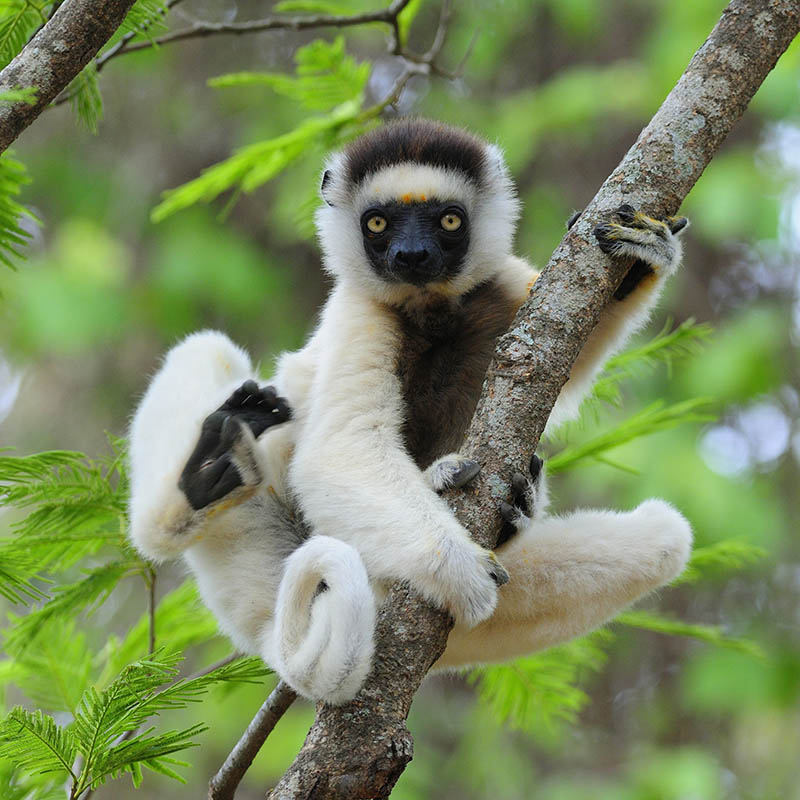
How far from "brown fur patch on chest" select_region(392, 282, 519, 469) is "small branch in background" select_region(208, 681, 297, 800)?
1.07 m

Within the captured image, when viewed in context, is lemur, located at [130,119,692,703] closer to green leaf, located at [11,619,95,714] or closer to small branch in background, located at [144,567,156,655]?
small branch in background, located at [144,567,156,655]

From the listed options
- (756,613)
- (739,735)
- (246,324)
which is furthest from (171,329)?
(739,735)

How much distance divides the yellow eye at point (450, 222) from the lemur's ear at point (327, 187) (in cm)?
60

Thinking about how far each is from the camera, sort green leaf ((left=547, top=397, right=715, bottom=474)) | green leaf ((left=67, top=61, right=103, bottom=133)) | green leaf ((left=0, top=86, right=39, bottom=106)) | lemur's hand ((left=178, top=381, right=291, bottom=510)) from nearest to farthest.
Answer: green leaf ((left=0, top=86, right=39, bottom=106)), green leaf ((left=67, top=61, right=103, bottom=133)), lemur's hand ((left=178, top=381, right=291, bottom=510)), green leaf ((left=547, top=397, right=715, bottom=474))

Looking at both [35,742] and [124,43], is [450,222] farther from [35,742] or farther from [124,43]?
[35,742]

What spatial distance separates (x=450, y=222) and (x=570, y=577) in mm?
1558

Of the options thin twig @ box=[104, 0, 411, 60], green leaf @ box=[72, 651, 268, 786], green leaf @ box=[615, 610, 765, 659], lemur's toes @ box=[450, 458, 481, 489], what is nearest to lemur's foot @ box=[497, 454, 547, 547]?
lemur's toes @ box=[450, 458, 481, 489]

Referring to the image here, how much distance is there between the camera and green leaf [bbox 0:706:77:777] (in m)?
2.29

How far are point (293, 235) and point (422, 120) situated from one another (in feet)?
19.3

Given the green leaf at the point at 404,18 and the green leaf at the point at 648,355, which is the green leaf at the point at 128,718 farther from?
the green leaf at the point at 404,18

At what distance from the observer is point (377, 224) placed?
417 cm

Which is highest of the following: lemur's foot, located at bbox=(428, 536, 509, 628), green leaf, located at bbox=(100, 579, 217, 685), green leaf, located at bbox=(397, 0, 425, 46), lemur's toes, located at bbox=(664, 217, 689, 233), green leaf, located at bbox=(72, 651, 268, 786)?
green leaf, located at bbox=(397, 0, 425, 46)

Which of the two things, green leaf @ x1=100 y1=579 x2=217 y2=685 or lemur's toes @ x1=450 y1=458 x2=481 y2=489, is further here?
green leaf @ x1=100 y1=579 x2=217 y2=685

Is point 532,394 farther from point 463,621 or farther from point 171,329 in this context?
point 171,329
